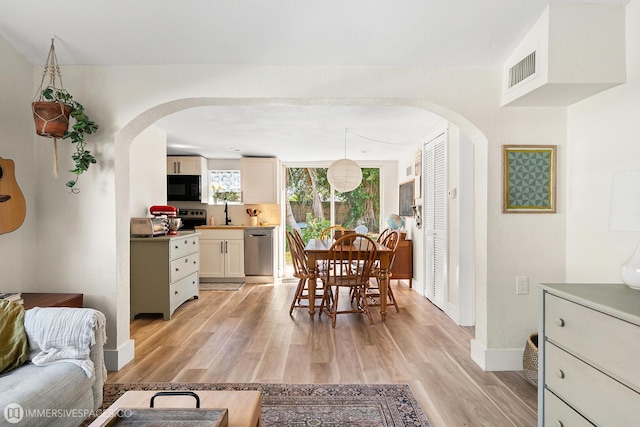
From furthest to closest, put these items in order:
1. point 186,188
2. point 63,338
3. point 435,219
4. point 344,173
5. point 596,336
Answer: point 186,188 → point 344,173 → point 435,219 → point 63,338 → point 596,336

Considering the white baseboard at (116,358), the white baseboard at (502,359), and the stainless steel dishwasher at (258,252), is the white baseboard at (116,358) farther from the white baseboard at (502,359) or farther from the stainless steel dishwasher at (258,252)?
the stainless steel dishwasher at (258,252)

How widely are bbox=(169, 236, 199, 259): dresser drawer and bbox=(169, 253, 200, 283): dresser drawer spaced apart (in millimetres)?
57

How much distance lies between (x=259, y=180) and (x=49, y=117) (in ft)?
13.2

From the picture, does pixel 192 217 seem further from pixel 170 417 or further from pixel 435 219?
pixel 170 417

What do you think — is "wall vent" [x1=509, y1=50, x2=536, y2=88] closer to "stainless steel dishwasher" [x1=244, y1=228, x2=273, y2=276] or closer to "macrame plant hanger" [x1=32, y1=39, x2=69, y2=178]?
"macrame plant hanger" [x1=32, y1=39, x2=69, y2=178]

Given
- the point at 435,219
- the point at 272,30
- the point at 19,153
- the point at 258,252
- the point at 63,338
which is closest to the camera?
the point at 63,338

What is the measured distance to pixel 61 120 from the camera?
224 cm

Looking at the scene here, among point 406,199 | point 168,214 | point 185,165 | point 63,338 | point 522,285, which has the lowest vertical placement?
point 63,338

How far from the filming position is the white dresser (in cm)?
125

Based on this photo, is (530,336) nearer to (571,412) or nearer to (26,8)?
(571,412)

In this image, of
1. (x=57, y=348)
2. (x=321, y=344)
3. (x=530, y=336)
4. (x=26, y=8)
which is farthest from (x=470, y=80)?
(x=57, y=348)

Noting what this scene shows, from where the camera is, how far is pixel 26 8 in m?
2.02

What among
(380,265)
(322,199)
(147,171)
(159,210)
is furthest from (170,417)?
(322,199)

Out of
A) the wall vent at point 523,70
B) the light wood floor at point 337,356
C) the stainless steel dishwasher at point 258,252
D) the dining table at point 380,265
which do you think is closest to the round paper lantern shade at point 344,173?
the dining table at point 380,265
